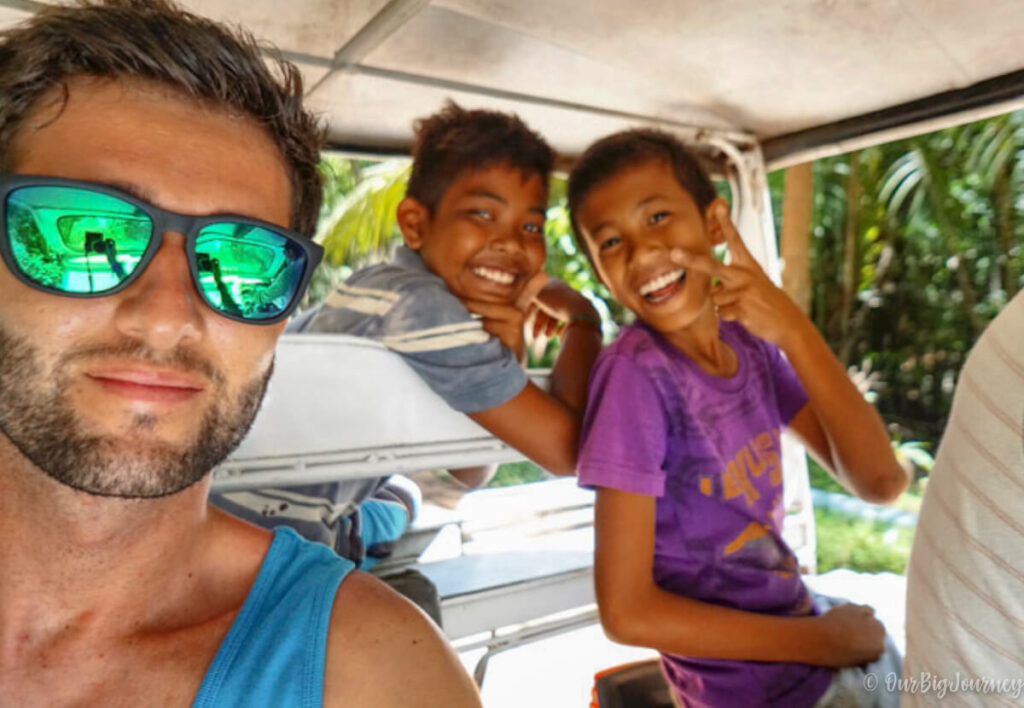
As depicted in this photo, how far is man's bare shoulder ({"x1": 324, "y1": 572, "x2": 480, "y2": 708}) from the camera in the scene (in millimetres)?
1038

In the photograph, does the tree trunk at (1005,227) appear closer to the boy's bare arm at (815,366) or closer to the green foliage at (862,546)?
the green foliage at (862,546)

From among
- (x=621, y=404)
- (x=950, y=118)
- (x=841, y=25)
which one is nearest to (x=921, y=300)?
(x=950, y=118)

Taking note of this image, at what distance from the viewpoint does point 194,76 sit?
1.12 meters

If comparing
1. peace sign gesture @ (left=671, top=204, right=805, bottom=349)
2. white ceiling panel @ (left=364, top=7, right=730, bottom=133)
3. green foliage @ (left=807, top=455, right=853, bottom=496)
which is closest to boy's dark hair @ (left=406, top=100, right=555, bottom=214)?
white ceiling panel @ (left=364, top=7, right=730, bottom=133)

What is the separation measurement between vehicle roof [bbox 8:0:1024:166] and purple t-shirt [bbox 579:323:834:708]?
853mm

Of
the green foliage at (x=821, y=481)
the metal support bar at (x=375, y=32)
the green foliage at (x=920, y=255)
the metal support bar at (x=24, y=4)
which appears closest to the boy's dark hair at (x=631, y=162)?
the metal support bar at (x=375, y=32)

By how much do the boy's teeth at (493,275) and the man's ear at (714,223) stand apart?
A: 0.58 metres

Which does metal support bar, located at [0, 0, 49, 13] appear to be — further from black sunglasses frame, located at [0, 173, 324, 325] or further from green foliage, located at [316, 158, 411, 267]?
green foliage, located at [316, 158, 411, 267]

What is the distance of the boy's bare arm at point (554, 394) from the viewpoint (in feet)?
5.38

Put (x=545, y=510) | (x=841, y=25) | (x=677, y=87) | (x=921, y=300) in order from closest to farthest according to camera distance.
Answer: (x=841, y=25) → (x=677, y=87) → (x=545, y=510) → (x=921, y=300)

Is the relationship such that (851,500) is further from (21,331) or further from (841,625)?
(21,331)

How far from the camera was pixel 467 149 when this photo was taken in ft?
6.72

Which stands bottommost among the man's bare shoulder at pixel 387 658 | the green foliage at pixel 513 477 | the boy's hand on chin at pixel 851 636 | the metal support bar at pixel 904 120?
the boy's hand on chin at pixel 851 636

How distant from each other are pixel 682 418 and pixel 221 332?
1.06 meters
